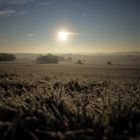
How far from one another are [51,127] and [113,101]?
3.70ft

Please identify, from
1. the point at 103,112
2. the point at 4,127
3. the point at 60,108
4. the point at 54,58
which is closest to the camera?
the point at 4,127

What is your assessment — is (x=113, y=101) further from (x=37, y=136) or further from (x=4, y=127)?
(x=4, y=127)

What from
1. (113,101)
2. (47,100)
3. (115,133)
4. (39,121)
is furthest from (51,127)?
(47,100)

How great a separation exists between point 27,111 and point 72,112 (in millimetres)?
712

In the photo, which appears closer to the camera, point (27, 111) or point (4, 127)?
point (4, 127)

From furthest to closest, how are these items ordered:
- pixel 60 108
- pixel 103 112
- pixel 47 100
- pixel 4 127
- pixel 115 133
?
1. pixel 47 100
2. pixel 60 108
3. pixel 103 112
4. pixel 4 127
5. pixel 115 133

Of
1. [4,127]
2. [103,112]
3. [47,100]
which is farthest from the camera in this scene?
[47,100]

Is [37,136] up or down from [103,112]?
down

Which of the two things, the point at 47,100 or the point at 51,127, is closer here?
the point at 51,127

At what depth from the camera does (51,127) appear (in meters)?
3.18

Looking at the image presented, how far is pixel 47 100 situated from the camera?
456cm

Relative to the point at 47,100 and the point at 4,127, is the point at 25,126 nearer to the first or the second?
the point at 4,127

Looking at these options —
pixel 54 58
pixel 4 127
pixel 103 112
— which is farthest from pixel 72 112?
pixel 54 58

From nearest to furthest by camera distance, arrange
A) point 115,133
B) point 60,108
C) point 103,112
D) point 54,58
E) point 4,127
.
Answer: point 115,133 → point 4,127 → point 103,112 → point 60,108 → point 54,58
